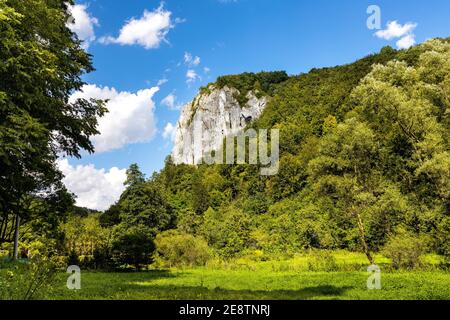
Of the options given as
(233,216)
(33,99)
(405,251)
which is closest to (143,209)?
(233,216)

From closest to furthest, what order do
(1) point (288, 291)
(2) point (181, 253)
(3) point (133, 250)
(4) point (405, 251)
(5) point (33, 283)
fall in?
(5) point (33, 283) < (1) point (288, 291) < (4) point (405, 251) < (3) point (133, 250) < (2) point (181, 253)

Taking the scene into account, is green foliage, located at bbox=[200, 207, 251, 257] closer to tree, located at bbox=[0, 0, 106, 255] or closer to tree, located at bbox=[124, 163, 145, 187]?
tree, located at bbox=[124, 163, 145, 187]

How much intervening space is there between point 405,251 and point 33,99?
69.9 feet

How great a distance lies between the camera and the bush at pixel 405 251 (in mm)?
23875

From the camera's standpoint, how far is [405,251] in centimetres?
2406

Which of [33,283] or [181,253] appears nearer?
[33,283]

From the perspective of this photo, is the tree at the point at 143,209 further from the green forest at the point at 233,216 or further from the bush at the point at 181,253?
the bush at the point at 181,253

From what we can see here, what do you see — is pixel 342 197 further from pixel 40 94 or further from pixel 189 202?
pixel 189 202

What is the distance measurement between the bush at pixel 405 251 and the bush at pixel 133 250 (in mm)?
16765

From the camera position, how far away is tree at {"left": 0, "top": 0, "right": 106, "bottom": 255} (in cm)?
1292

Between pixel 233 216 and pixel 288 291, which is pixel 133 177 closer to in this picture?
pixel 233 216

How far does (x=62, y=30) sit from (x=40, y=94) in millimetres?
7720

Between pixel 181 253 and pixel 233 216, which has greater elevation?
pixel 233 216

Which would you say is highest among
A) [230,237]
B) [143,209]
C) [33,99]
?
[33,99]
